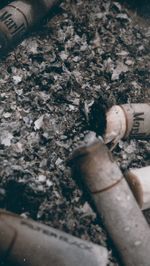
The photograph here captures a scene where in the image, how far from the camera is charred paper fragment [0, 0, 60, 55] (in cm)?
404

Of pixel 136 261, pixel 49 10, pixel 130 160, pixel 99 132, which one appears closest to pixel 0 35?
pixel 49 10

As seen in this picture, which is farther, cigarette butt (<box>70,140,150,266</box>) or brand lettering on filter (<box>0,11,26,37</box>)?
brand lettering on filter (<box>0,11,26,37</box>)

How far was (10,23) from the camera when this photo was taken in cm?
404

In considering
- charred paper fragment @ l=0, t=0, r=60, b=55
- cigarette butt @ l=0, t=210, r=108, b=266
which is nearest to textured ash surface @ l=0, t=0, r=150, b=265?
charred paper fragment @ l=0, t=0, r=60, b=55

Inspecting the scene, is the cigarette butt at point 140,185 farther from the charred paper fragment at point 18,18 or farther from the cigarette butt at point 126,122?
the charred paper fragment at point 18,18

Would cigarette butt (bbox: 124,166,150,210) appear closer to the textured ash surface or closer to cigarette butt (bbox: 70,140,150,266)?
cigarette butt (bbox: 70,140,150,266)

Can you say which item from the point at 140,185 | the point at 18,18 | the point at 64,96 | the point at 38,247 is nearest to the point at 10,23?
the point at 18,18

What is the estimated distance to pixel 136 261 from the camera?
2.92 meters

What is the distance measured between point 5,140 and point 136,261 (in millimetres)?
1792

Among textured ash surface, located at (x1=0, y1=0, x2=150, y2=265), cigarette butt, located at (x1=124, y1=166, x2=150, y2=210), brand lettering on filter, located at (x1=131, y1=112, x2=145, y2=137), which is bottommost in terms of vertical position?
cigarette butt, located at (x1=124, y1=166, x2=150, y2=210)

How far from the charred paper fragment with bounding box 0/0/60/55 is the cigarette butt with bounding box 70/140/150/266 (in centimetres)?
197

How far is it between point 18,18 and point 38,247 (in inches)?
115

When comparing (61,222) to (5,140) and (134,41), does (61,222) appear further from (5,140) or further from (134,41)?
(134,41)

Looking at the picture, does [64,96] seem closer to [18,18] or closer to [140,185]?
[18,18]
